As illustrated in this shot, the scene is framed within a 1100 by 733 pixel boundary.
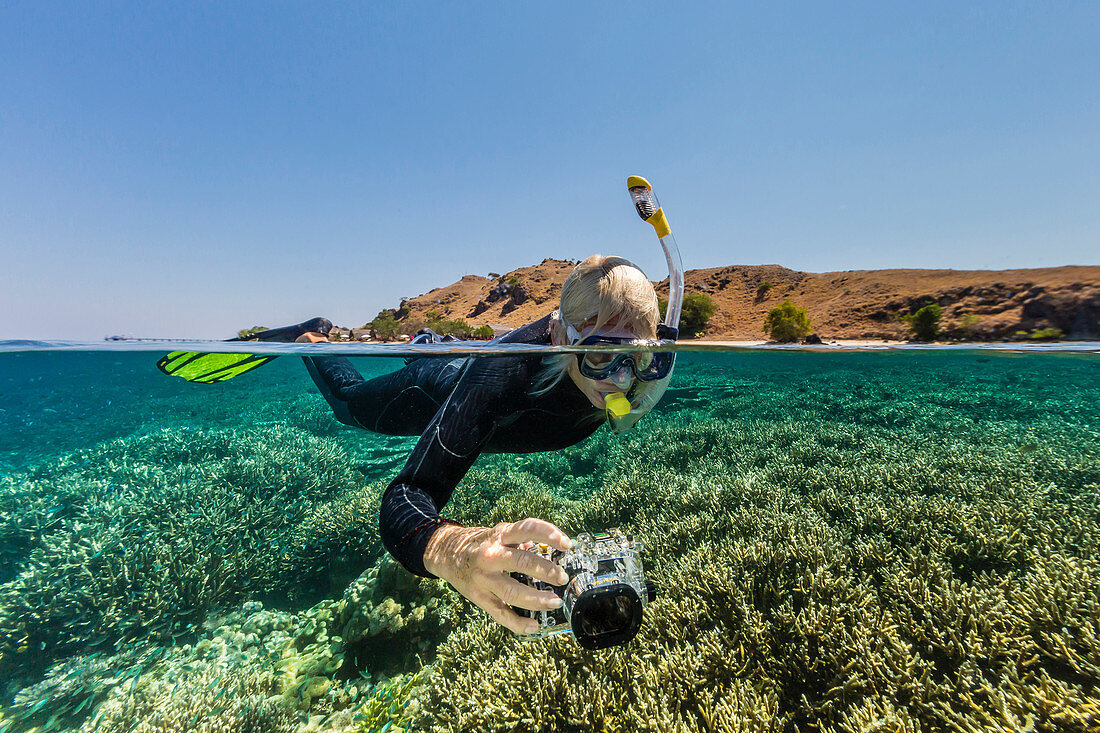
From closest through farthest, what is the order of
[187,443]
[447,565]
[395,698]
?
[447,565] → [395,698] → [187,443]

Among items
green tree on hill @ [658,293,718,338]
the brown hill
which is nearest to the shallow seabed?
the brown hill

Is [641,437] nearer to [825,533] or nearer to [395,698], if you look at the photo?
[825,533]

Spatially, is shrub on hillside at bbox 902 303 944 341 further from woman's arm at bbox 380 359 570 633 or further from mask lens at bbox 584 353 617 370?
woman's arm at bbox 380 359 570 633

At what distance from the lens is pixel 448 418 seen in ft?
6.33

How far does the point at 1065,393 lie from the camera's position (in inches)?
392

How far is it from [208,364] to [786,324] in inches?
360

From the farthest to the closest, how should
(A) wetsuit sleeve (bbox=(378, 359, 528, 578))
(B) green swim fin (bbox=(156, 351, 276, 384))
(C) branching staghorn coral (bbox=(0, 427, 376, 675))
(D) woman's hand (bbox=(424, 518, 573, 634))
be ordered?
(B) green swim fin (bbox=(156, 351, 276, 384)) < (C) branching staghorn coral (bbox=(0, 427, 376, 675)) < (A) wetsuit sleeve (bbox=(378, 359, 528, 578)) < (D) woman's hand (bbox=(424, 518, 573, 634))

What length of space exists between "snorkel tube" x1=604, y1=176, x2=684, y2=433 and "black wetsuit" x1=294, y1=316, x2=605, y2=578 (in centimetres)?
29

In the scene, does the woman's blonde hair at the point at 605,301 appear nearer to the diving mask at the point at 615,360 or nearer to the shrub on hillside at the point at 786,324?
the diving mask at the point at 615,360

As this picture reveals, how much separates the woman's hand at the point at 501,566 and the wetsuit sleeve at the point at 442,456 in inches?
5.2

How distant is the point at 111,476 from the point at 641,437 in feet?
34.4

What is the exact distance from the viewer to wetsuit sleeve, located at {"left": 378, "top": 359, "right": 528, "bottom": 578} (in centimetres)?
146

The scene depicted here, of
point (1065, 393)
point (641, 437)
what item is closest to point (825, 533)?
point (641, 437)

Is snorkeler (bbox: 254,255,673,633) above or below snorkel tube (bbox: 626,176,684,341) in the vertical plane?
below
